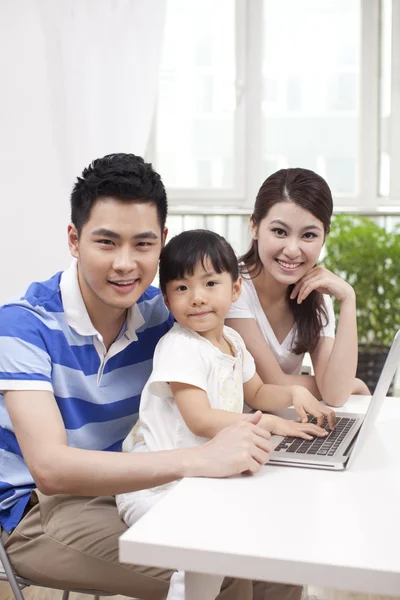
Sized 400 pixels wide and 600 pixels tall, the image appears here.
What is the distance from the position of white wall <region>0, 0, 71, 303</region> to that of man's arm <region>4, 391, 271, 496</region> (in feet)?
5.19

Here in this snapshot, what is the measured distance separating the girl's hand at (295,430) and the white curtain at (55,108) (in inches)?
63.9

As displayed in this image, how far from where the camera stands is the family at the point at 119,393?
1208mm

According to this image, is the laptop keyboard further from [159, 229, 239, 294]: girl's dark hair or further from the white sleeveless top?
the white sleeveless top

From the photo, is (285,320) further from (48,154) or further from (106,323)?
Answer: (48,154)

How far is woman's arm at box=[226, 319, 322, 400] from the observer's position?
5.87ft

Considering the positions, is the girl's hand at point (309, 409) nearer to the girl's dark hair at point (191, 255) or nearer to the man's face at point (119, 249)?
the girl's dark hair at point (191, 255)

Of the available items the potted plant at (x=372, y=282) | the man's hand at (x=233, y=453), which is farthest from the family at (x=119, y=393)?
the potted plant at (x=372, y=282)

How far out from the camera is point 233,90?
4.92m

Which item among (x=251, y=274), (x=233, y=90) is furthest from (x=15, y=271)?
(x=233, y=90)

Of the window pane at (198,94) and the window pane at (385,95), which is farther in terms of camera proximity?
the window pane at (198,94)

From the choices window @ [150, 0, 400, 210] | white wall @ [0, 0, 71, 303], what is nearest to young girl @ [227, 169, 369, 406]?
white wall @ [0, 0, 71, 303]

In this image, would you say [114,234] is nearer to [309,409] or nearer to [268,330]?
[309,409]

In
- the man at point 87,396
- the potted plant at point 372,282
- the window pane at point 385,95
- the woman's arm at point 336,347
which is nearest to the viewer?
the man at point 87,396

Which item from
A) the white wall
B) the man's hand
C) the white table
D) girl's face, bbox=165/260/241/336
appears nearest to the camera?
the white table
